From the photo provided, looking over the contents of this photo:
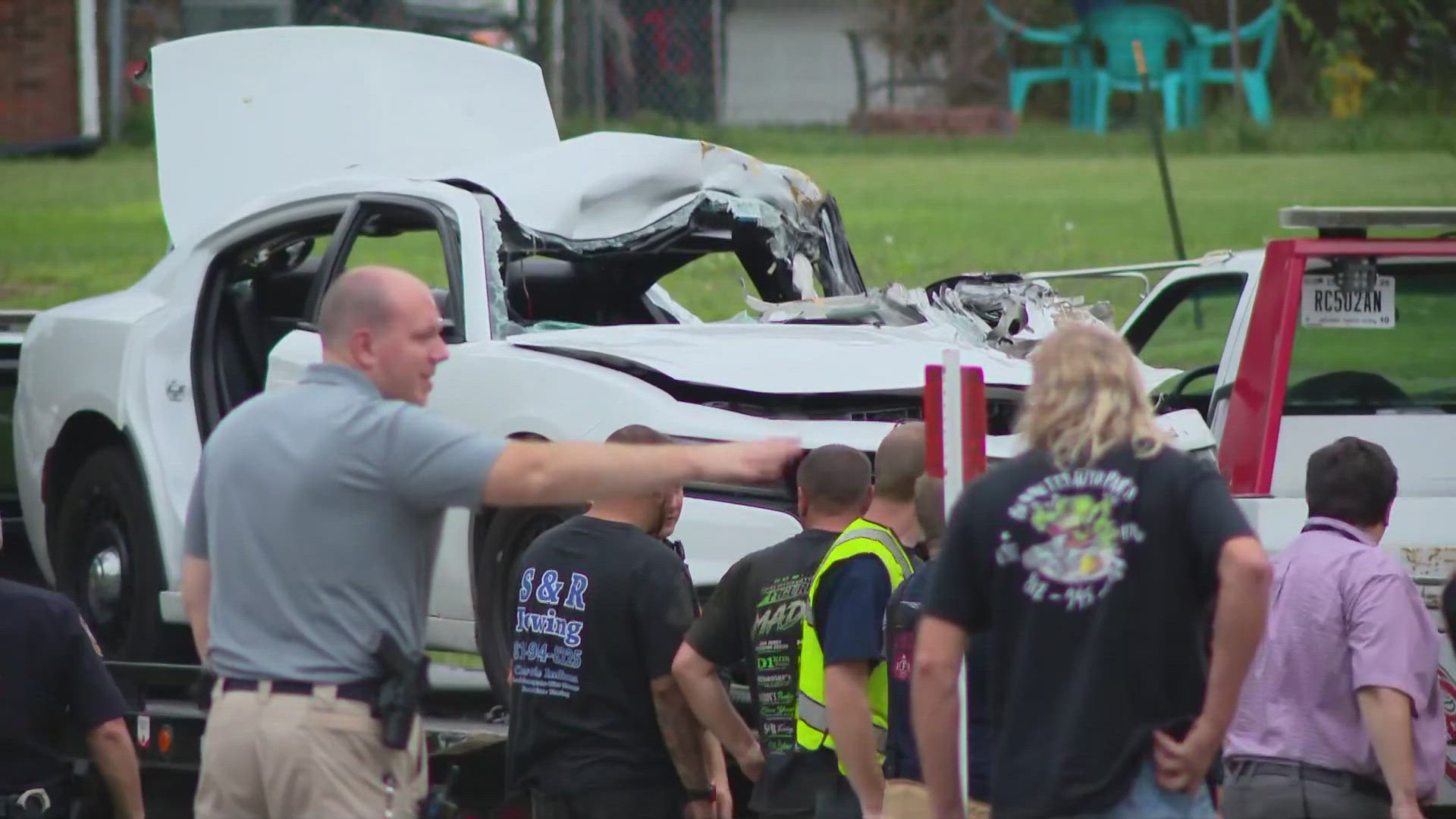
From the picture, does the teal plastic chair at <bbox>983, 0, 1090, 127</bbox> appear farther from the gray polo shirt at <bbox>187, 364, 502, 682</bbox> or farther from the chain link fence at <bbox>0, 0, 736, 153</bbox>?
the gray polo shirt at <bbox>187, 364, 502, 682</bbox>

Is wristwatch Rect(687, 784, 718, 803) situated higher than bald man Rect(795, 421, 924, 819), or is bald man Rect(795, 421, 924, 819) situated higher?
bald man Rect(795, 421, 924, 819)

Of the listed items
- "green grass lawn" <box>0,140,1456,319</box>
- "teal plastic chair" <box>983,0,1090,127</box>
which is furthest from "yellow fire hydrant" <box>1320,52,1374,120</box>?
"green grass lawn" <box>0,140,1456,319</box>

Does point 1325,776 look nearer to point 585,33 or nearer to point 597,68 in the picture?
point 597,68

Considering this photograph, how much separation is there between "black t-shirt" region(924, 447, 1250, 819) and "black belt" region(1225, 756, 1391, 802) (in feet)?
4.10

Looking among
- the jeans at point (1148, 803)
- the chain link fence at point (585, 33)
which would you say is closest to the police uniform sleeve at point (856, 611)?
the jeans at point (1148, 803)

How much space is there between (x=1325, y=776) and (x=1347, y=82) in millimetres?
24897

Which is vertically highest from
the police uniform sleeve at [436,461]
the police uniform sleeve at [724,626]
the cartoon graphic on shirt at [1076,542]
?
the police uniform sleeve at [436,461]

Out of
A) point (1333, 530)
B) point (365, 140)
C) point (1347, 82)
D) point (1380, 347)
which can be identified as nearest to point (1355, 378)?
point (1380, 347)

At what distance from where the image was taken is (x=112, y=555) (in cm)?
800

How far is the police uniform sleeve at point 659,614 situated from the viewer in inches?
209

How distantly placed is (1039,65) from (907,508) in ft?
91.4

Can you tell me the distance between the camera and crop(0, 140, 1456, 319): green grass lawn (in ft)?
57.8

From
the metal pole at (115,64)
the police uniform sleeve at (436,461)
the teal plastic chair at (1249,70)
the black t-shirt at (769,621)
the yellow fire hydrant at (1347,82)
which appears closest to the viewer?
the police uniform sleeve at (436,461)

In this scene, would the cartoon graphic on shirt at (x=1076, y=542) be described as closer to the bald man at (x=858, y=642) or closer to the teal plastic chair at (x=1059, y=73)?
the bald man at (x=858, y=642)
